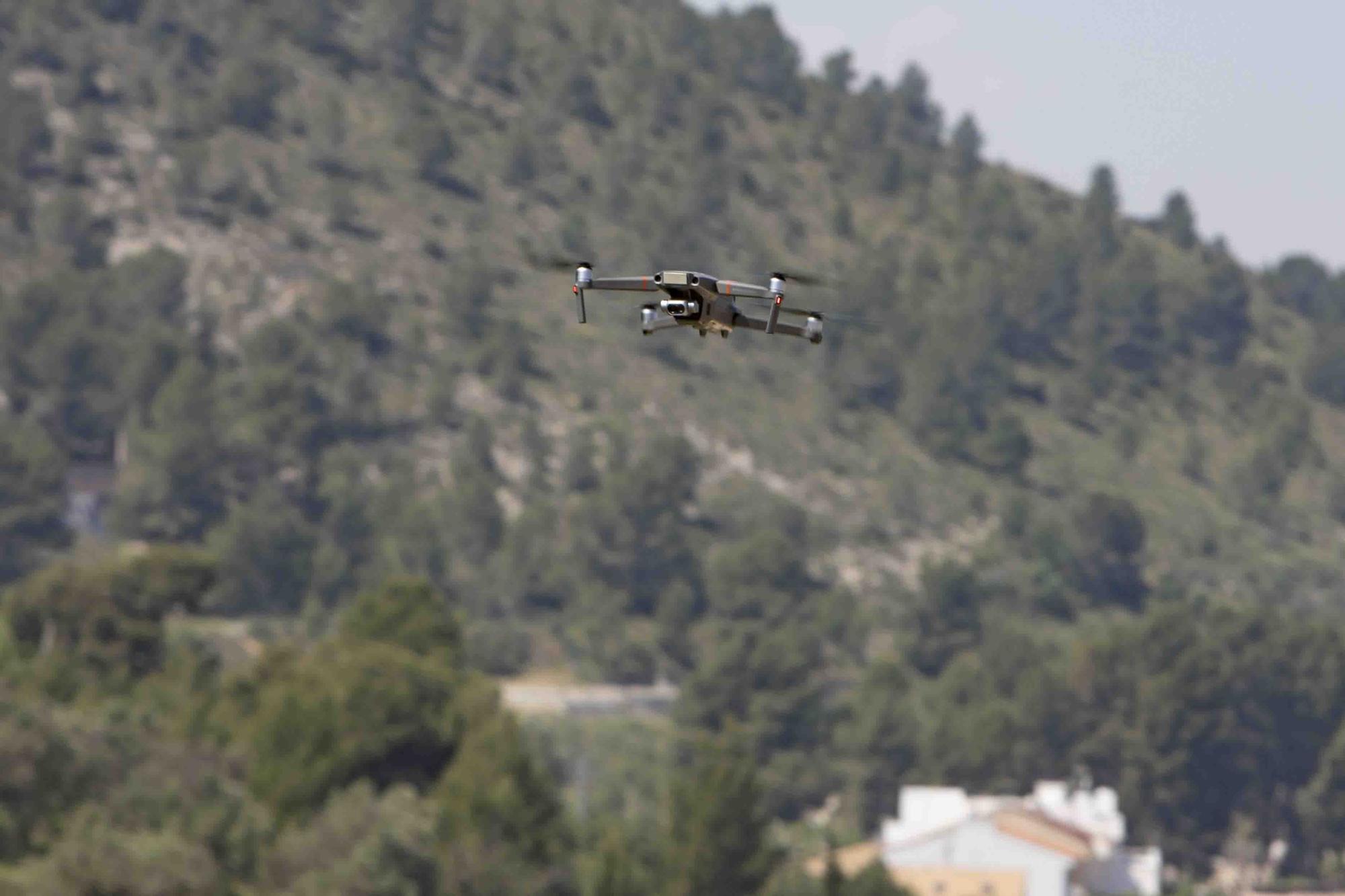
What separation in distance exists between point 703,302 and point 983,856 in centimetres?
17756

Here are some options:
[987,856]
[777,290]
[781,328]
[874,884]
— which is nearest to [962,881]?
[987,856]

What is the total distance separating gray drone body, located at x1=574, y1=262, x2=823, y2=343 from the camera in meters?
10.2

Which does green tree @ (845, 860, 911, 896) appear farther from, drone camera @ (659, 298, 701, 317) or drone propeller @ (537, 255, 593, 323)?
drone propeller @ (537, 255, 593, 323)

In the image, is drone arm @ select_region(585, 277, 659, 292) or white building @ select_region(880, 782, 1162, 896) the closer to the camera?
drone arm @ select_region(585, 277, 659, 292)

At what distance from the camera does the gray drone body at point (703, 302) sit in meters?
10.2

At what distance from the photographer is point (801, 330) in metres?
10.4

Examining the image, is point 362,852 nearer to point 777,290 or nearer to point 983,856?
point 983,856

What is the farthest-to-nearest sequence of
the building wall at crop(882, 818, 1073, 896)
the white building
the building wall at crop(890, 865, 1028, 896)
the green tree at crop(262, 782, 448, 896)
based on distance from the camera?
the building wall at crop(882, 818, 1073, 896), the white building, the building wall at crop(890, 865, 1028, 896), the green tree at crop(262, 782, 448, 896)

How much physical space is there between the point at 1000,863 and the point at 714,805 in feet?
121

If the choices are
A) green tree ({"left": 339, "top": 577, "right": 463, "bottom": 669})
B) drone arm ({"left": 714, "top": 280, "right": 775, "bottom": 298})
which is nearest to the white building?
green tree ({"left": 339, "top": 577, "right": 463, "bottom": 669})

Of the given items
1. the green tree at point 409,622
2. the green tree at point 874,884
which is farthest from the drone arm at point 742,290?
the green tree at point 409,622

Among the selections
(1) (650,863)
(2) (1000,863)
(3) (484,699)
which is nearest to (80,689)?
(3) (484,699)

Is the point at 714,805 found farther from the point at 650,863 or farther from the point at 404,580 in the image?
the point at 404,580

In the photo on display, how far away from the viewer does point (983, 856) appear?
606ft
